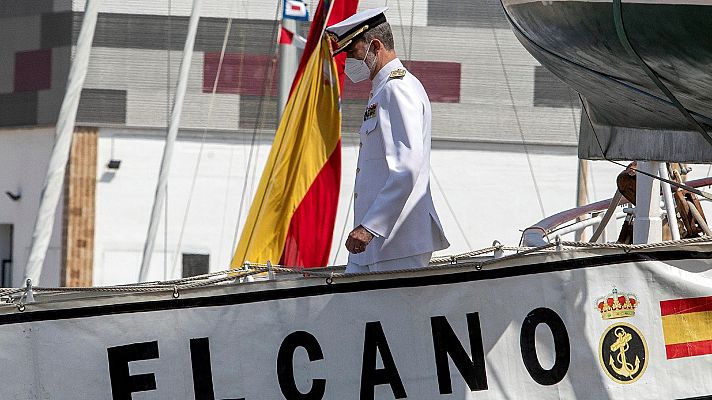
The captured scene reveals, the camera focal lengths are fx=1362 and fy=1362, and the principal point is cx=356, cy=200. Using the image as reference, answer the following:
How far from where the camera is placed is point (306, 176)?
1045 centimetres

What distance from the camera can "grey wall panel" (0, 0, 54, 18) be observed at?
896 inches

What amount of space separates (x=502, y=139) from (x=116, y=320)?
18713mm

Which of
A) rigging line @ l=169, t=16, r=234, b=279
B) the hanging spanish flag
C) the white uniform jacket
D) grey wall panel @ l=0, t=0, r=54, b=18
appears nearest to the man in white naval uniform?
the white uniform jacket

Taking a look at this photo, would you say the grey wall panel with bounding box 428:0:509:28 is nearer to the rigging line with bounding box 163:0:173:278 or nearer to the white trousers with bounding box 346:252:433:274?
the rigging line with bounding box 163:0:173:278

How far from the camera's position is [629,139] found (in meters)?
5.51

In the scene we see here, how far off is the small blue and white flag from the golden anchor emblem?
11.7 metres

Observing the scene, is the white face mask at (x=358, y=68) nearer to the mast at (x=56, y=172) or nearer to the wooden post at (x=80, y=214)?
the mast at (x=56, y=172)

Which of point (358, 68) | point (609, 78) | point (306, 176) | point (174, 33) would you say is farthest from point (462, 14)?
point (609, 78)

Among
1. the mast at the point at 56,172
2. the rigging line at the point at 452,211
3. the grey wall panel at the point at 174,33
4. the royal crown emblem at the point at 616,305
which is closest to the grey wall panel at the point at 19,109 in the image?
the grey wall panel at the point at 174,33

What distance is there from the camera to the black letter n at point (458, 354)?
4.91m

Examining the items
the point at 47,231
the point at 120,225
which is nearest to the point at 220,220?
the point at 120,225

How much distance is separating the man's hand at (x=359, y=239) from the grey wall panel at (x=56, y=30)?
1822cm

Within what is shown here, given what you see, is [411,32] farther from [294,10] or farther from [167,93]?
[294,10]

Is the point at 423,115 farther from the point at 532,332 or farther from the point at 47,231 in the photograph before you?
the point at 47,231
